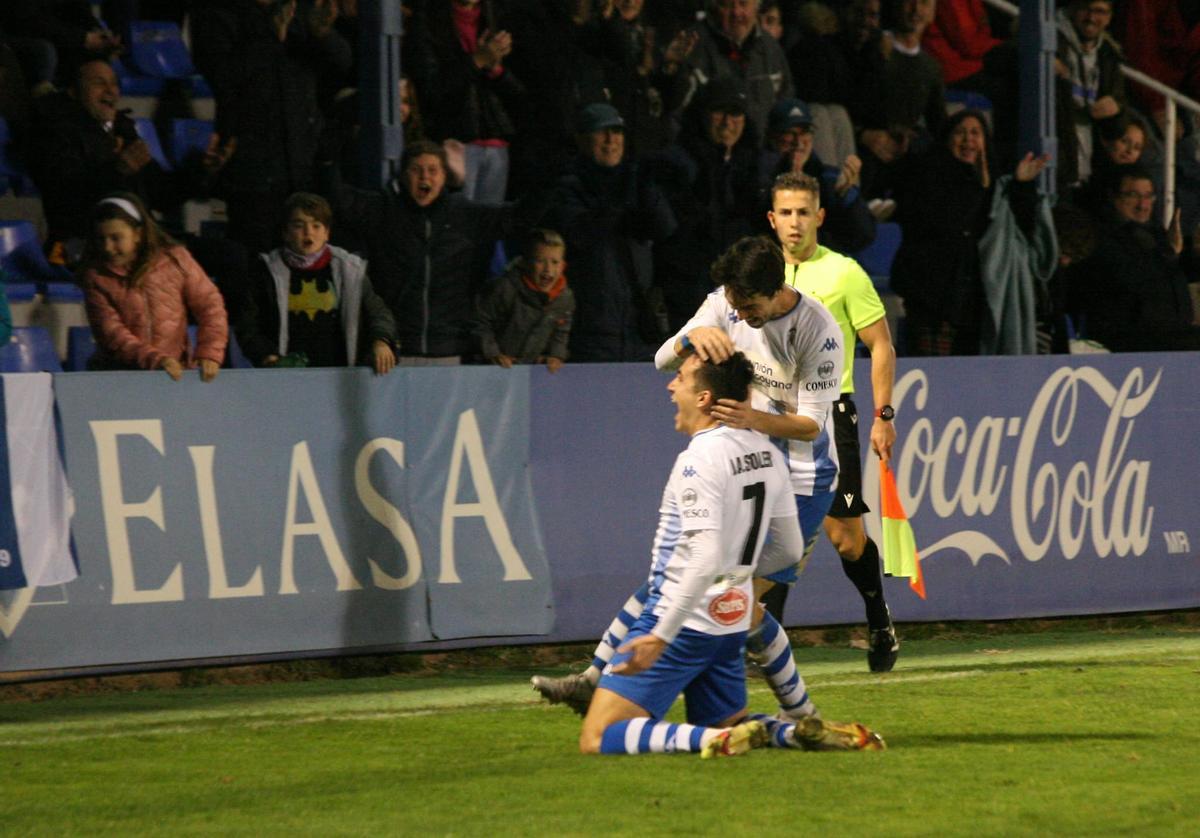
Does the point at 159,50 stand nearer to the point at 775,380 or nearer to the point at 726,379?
the point at 775,380

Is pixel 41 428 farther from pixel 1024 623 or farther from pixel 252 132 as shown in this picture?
pixel 1024 623

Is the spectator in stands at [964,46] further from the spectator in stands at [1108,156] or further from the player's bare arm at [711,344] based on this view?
the player's bare arm at [711,344]

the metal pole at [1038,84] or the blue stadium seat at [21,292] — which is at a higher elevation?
the metal pole at [1038,84]

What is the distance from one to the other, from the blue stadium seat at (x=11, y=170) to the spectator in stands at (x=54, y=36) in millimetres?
356

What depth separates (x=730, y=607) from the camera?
6914 millimetres

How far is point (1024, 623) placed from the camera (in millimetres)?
11781

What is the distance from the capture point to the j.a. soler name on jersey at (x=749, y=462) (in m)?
6.81

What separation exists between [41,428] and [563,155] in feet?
16.0

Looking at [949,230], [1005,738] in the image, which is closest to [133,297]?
[1005,738]

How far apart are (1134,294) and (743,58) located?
2.97m

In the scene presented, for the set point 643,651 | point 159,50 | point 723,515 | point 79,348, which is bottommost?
point 643,651

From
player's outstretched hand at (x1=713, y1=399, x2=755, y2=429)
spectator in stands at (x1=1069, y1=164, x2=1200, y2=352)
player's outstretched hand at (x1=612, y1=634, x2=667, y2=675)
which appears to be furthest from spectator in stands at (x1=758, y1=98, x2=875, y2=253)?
player's outstretched hand at (x1=612, y1=634, x2=667, y2=675)

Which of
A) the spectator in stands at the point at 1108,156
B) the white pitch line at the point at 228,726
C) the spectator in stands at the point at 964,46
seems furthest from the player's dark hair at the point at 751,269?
the spectator in stands at the point at 964,46

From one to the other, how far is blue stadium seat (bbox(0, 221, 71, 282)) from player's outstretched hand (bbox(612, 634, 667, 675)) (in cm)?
620
